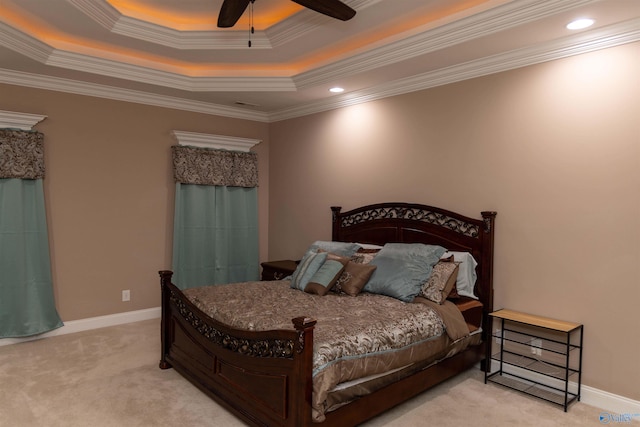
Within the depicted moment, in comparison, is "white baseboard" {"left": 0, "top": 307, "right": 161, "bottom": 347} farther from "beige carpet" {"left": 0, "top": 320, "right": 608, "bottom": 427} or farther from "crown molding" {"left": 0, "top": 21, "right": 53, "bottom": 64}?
"crown molding" {"left": 0, "top": 21, "right": 53, "bottom": 64}

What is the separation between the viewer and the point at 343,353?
95.1 inches

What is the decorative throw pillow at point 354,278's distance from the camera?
11.6 feet

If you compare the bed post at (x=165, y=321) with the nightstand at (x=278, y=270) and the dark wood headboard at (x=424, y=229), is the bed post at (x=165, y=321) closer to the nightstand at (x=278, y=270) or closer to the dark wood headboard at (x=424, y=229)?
the nightstand at (x=278, y=270)

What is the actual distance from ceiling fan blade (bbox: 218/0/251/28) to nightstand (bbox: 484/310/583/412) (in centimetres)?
285

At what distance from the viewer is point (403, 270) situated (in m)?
3.46

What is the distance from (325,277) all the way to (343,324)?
0.90 metres

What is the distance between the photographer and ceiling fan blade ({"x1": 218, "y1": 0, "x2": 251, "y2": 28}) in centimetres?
264

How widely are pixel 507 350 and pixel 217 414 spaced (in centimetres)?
233

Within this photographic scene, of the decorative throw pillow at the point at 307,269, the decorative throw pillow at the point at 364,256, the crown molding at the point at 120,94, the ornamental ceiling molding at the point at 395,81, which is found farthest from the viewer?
the crown molding at the point at 120,94

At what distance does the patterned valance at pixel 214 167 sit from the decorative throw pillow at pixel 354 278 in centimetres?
240

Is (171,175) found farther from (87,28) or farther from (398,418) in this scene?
(398,418)

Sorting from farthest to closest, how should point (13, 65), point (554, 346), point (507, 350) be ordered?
point (13, 65)
point (507, 350)
point (554, 346)

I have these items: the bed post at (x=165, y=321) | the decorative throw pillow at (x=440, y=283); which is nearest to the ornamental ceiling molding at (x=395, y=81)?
the decorative throw pillow at (x=440, y=283)

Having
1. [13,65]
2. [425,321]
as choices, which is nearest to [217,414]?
[425,321]
